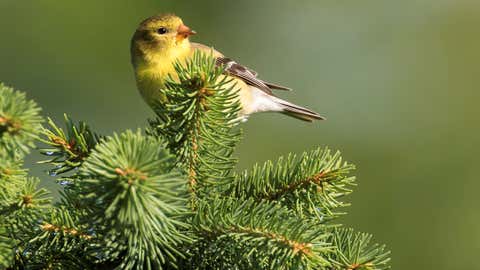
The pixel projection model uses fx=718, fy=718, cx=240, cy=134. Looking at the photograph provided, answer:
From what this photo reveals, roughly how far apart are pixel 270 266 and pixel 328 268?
10.6 inches

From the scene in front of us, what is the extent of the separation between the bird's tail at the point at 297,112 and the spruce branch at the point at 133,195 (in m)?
3.67

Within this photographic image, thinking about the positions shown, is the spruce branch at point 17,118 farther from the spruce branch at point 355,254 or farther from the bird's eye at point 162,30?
the bird's eye at point 162,30

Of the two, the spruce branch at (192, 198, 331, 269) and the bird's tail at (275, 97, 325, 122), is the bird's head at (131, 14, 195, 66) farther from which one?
the spruce branch at (192, 198, 331, 269)

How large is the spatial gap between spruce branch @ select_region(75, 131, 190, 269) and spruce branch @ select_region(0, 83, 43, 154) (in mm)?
183

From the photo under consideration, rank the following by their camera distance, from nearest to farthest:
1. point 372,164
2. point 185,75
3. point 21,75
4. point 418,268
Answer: point 185,75 < point 418,268 < point 372,164 < point 21,75

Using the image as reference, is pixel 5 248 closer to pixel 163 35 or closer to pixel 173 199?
pixel 173 199

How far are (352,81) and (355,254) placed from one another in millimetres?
4438

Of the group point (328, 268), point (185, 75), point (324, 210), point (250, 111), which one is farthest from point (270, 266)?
point (250, 111)

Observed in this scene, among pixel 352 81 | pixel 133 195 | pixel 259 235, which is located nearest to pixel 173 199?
pixel 133 195

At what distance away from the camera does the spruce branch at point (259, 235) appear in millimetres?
2250

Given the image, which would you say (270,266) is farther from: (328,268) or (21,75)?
(21,75)

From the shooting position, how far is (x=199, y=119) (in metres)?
2.64

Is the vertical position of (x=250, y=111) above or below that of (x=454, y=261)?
above

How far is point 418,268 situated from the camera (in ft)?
14.9
